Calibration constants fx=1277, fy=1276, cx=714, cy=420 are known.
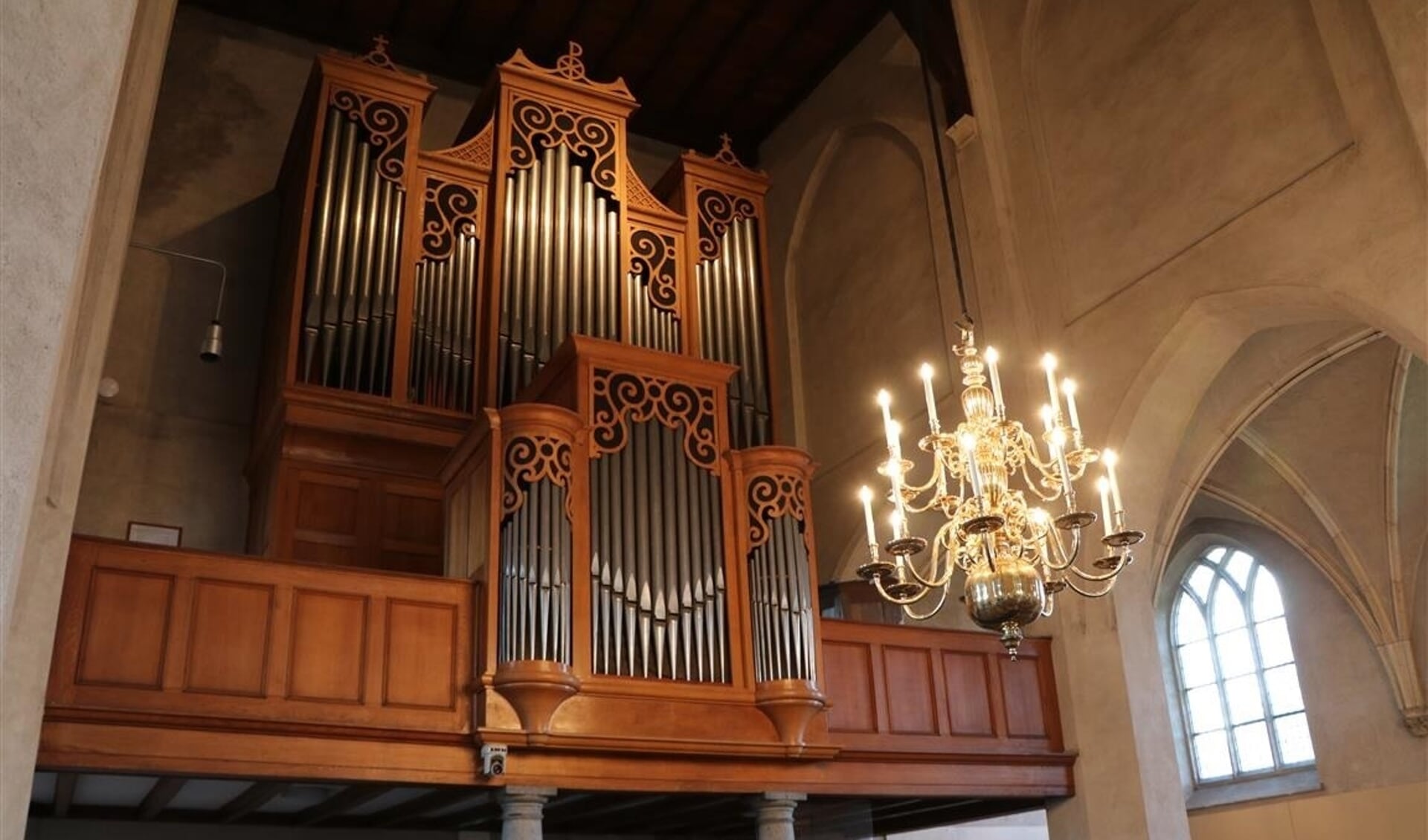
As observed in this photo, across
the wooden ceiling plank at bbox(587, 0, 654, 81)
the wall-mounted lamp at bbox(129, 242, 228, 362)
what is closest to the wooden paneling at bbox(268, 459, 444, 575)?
the wall-mounted lamp at bbox(129, 242, 228, 362)

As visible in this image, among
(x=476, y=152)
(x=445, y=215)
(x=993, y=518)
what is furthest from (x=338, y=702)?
(x=476, y=152)

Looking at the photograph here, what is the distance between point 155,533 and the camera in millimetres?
9672

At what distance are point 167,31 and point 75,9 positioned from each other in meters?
6.60

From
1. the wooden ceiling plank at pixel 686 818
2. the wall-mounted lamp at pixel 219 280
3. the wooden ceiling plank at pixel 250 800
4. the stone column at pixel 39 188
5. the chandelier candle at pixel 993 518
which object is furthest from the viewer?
the wall-mounted lamp at pixel 219 280

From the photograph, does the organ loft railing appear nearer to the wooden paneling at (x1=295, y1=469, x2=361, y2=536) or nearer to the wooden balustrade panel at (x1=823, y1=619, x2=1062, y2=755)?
the wooden paneling at (x1=295, y1=469, x2=361, y2=536)

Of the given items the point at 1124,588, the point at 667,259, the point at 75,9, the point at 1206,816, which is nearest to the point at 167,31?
the point at 667,259

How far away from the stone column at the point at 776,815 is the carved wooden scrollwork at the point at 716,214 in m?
5.24

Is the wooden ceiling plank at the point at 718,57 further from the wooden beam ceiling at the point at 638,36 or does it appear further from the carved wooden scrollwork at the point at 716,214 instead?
the carved wooden scrollwork at the point at 716,214

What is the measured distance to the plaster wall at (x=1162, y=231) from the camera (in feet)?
24.2

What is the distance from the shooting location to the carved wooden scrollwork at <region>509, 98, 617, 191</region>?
429 inches

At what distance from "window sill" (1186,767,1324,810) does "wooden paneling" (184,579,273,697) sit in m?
10.1

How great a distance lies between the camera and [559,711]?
6844 mm

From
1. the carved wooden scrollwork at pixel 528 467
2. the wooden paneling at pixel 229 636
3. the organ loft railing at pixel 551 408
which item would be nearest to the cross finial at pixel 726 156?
the organ loft railing at pixel 551 408

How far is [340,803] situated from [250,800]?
559mm
